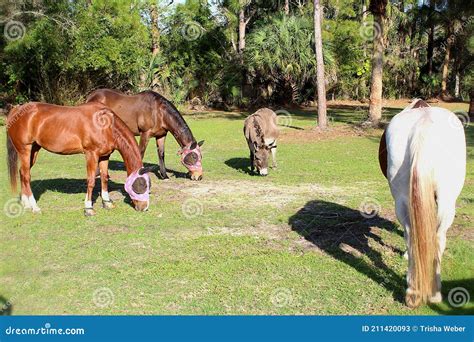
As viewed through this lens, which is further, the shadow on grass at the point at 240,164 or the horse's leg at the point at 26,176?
the shadow on grass at the point at 240,164

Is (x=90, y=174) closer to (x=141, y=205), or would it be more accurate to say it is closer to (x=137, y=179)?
(x=137, y=179)

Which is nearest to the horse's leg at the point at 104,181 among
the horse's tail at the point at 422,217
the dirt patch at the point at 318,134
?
the horse's tail at the point at 422,217

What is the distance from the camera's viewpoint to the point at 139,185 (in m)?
8.41

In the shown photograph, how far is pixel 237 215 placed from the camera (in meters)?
8.52

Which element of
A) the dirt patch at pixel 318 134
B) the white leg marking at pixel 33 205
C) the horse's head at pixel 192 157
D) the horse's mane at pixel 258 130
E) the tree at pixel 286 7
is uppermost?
the tree at pixel 286 7

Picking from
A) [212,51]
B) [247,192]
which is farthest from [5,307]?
[212,51]


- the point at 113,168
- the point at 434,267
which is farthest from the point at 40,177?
the point at 434,267

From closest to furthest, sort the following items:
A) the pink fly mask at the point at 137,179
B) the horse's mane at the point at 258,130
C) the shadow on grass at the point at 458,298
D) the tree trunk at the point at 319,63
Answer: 1. the shadow on grass at the point at 458,298
2. the pink fly mask at the point at 137,179
3. the horse's mane at the point at 258,130
4. the tree trunk at the point at 319,63

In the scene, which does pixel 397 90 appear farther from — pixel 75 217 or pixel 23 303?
pixel 23 303

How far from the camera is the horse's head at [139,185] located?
27.4 feet

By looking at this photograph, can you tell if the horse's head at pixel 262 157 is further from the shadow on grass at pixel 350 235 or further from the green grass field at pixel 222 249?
the shadow on grass at pixel 350 235

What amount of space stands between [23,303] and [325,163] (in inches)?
384

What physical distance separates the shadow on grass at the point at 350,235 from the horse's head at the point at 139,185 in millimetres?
2560

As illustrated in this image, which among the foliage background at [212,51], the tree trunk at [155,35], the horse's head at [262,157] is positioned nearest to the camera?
the horse's head at [262,157]
